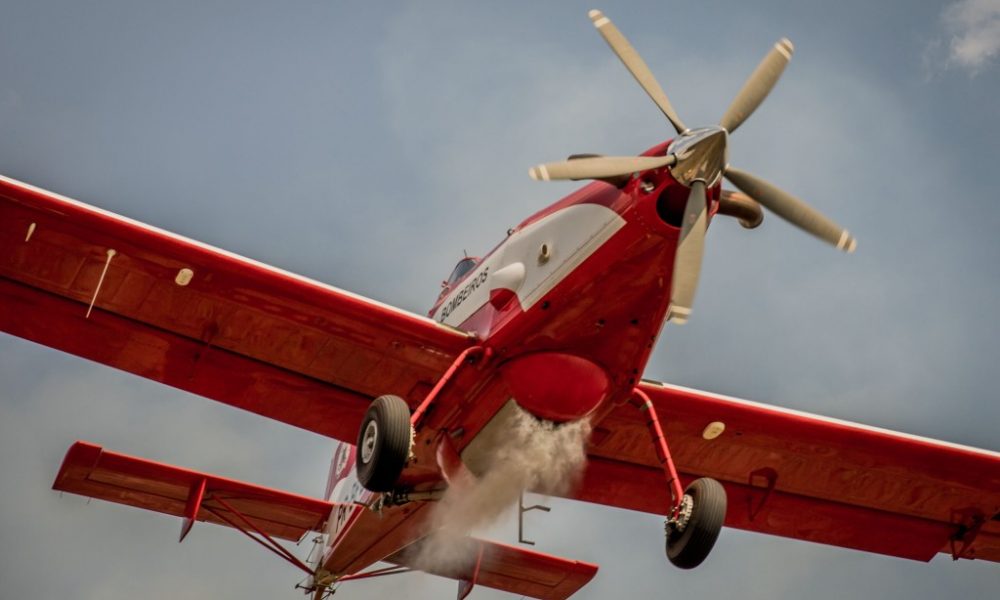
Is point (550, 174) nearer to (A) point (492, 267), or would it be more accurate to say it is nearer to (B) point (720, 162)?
(B) point (720, 162)

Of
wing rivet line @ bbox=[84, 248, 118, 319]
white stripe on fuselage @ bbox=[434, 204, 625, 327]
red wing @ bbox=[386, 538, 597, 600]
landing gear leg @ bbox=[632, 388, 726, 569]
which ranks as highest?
white stripe on fuselage @ bbox=[434, 204, 625, 327]

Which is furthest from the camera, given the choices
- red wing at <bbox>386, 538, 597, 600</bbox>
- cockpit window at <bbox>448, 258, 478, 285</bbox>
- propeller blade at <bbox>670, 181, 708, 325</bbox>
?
red wing at <bbox>386, 538, 597, 600</bbox>

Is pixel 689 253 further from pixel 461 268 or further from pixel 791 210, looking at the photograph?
pixel 461 268

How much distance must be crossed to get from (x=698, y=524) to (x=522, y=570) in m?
6.42

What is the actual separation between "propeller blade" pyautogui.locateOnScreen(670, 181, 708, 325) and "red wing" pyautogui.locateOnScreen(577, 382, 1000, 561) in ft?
8.53

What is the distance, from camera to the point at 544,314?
10.7 meters

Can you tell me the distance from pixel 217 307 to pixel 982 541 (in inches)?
423

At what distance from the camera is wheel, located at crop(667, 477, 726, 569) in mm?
10242

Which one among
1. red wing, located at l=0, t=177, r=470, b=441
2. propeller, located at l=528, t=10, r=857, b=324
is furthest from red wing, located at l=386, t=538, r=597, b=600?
propeller, located at l=528, t=10, r=857, b=324

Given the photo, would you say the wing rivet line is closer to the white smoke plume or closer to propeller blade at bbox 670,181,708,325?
the white smoke plume

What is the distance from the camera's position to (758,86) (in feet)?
33.9

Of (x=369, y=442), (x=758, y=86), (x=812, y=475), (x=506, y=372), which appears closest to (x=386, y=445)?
(x=369, y=442)

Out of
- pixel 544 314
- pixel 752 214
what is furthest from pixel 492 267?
pixel 752 214

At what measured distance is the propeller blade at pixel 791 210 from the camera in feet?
33.2
